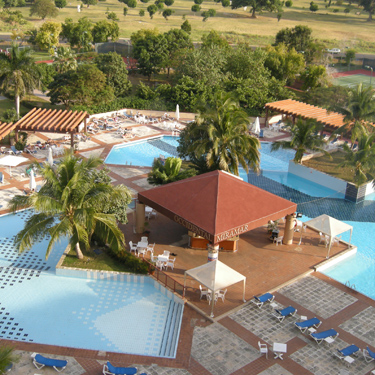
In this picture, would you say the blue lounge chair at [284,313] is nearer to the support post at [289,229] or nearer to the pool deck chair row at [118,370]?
the support post at [289,229]

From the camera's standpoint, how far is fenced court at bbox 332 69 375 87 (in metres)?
66.2

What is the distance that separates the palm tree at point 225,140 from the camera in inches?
993

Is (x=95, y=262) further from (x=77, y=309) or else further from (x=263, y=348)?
(x=263, y=348)

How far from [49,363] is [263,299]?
27.0 ft

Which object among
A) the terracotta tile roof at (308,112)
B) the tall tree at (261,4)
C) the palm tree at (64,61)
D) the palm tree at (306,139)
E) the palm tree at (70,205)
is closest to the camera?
the palm tree at (70,205)

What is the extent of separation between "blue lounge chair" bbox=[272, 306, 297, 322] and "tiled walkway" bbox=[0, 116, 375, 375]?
0.71 ft

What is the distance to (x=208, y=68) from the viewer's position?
150 feet

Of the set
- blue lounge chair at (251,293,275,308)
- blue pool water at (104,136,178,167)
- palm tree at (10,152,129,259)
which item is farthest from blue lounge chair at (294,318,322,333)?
blue pool water at (104,136,178,167)

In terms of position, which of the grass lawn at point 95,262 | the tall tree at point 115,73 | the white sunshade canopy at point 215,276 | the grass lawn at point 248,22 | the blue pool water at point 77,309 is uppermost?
the grass lawn at point 248,22

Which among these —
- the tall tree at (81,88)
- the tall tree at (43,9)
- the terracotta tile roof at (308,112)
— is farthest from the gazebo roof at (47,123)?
the tall tree at (43,9)

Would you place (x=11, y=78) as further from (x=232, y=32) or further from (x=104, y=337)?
(x=232, y=32)

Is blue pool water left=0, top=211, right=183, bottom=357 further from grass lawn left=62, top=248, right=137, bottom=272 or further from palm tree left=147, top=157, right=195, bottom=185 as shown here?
palm tree left=147, top=157, right=195, bottom=185

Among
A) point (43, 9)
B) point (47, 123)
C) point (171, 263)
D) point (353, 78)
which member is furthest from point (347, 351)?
point (43, 9)

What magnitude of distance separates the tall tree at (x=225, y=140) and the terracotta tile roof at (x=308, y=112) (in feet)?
44.9
